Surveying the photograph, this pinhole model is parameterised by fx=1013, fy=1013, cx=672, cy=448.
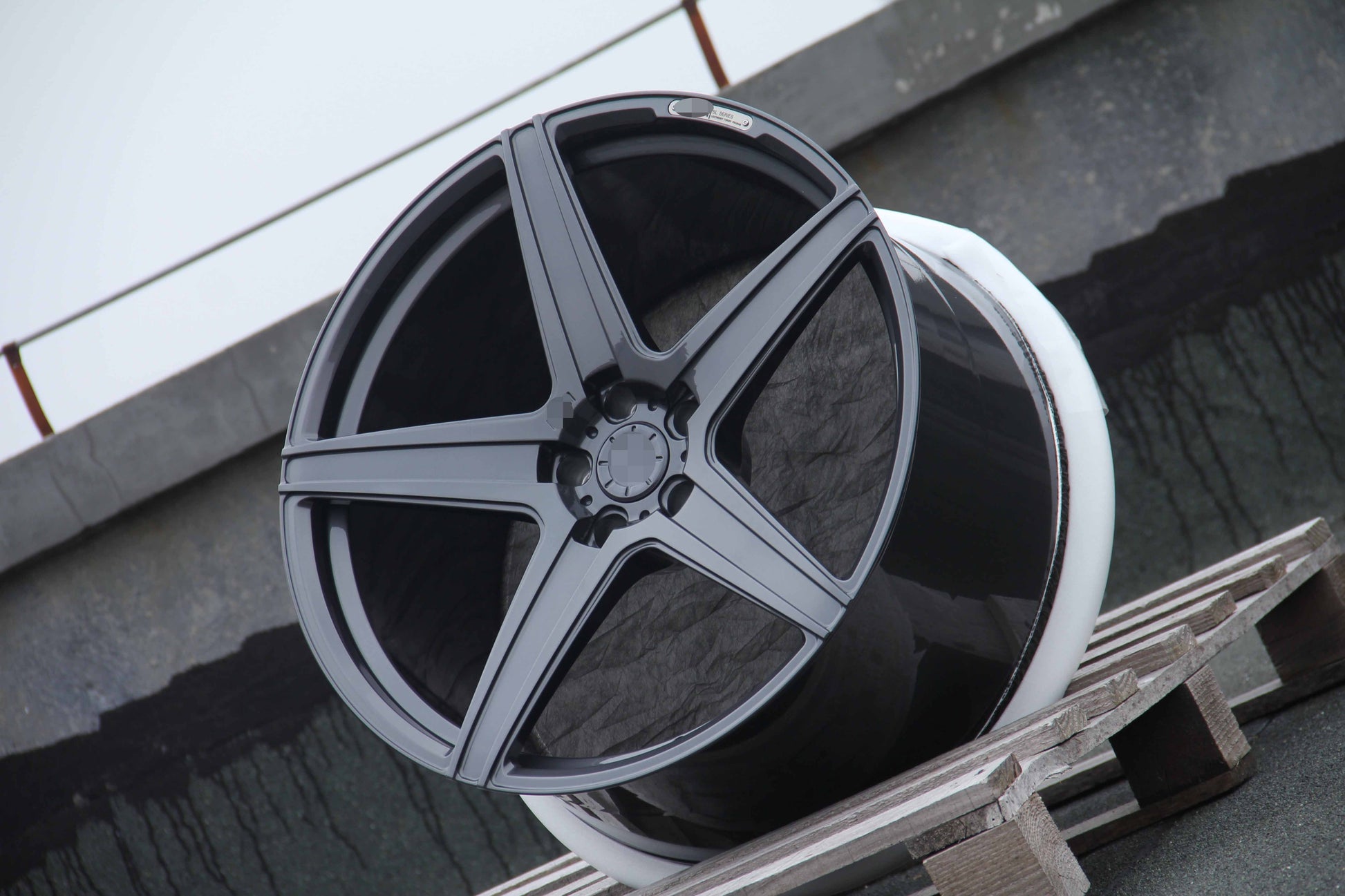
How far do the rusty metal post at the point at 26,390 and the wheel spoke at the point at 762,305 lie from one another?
134 inches

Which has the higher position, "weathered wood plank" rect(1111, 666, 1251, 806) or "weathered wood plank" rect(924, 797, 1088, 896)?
"weathered wood plank" rect(924, 797, 1088, 896)

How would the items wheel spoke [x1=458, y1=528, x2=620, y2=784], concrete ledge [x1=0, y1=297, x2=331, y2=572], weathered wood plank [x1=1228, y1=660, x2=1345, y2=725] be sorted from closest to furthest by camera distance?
1. wheel spoke [x1=458, y1=528, x2=620, y2=784]
2. weathered wood plank [x1=1228, y1=660, x2=1345, y2=725]
3. concrete ledge [x1=0, y1=297, x2=331, y2=572]

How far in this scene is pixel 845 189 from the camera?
1492mm

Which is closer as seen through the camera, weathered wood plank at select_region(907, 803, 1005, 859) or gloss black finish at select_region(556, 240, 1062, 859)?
weathered wood plank at select_region(907, 803, 1005, 859)

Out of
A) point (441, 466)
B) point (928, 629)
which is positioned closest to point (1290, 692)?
point (928, 629)

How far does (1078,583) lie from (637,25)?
118 inches

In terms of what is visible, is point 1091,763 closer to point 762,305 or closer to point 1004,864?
point 1004,864

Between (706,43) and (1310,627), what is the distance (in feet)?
8.91

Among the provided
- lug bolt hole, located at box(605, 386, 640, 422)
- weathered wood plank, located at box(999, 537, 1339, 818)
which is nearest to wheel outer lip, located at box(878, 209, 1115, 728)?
weathered wood plank, located at box(999, 537, 1339, 818)

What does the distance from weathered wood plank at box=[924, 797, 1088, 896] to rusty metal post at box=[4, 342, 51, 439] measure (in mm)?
3927

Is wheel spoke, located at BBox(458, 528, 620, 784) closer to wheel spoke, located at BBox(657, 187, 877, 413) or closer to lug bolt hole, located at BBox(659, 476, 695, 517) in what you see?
lug bolt hole, located at BBox(659, 476, 695, 517)

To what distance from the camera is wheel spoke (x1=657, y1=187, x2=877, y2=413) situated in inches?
57.9

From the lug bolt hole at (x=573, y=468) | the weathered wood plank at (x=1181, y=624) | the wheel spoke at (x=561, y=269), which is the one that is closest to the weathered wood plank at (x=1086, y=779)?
the weathered wood plank at (x=1181, y=624)

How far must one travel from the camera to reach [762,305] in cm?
149
